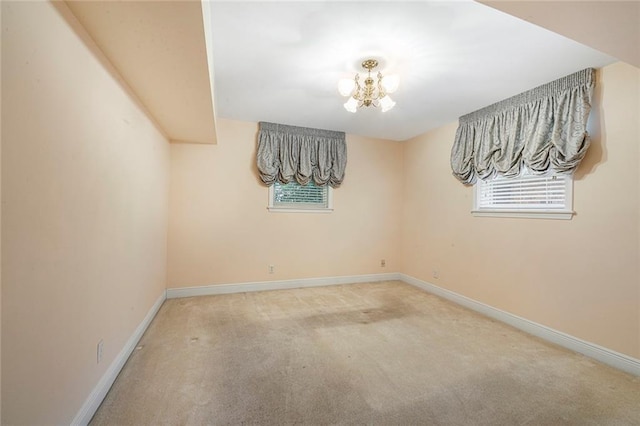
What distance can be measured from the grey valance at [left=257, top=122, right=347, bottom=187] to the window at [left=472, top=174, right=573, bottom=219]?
1.98 m

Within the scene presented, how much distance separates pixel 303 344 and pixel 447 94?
2.89m

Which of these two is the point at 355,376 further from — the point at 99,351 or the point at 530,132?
the point at 530,132

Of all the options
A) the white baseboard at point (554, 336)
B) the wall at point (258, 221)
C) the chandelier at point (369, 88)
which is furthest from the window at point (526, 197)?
the chandelier at point (369, 88)

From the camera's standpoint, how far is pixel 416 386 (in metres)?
1.82

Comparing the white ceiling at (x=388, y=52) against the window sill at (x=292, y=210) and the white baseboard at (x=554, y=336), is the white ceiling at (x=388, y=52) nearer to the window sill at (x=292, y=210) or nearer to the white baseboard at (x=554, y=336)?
the window sill at (x=292, y=210)

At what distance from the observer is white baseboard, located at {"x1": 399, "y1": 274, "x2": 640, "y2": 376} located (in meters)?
2.06

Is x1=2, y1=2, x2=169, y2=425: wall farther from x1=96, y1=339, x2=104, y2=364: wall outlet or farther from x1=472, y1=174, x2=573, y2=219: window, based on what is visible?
x1=472, y1=174, x2=573, y2=219: window

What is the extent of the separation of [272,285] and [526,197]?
338 centimetres

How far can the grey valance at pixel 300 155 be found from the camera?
3.80 m

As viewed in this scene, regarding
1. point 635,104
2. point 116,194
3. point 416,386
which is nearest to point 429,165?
point 635,104

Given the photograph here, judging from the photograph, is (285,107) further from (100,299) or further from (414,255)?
(414,255)

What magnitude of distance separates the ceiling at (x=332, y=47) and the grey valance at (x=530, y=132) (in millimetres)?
149

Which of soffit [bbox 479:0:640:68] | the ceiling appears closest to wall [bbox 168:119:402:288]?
the ceiling

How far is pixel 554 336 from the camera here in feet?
8.16
